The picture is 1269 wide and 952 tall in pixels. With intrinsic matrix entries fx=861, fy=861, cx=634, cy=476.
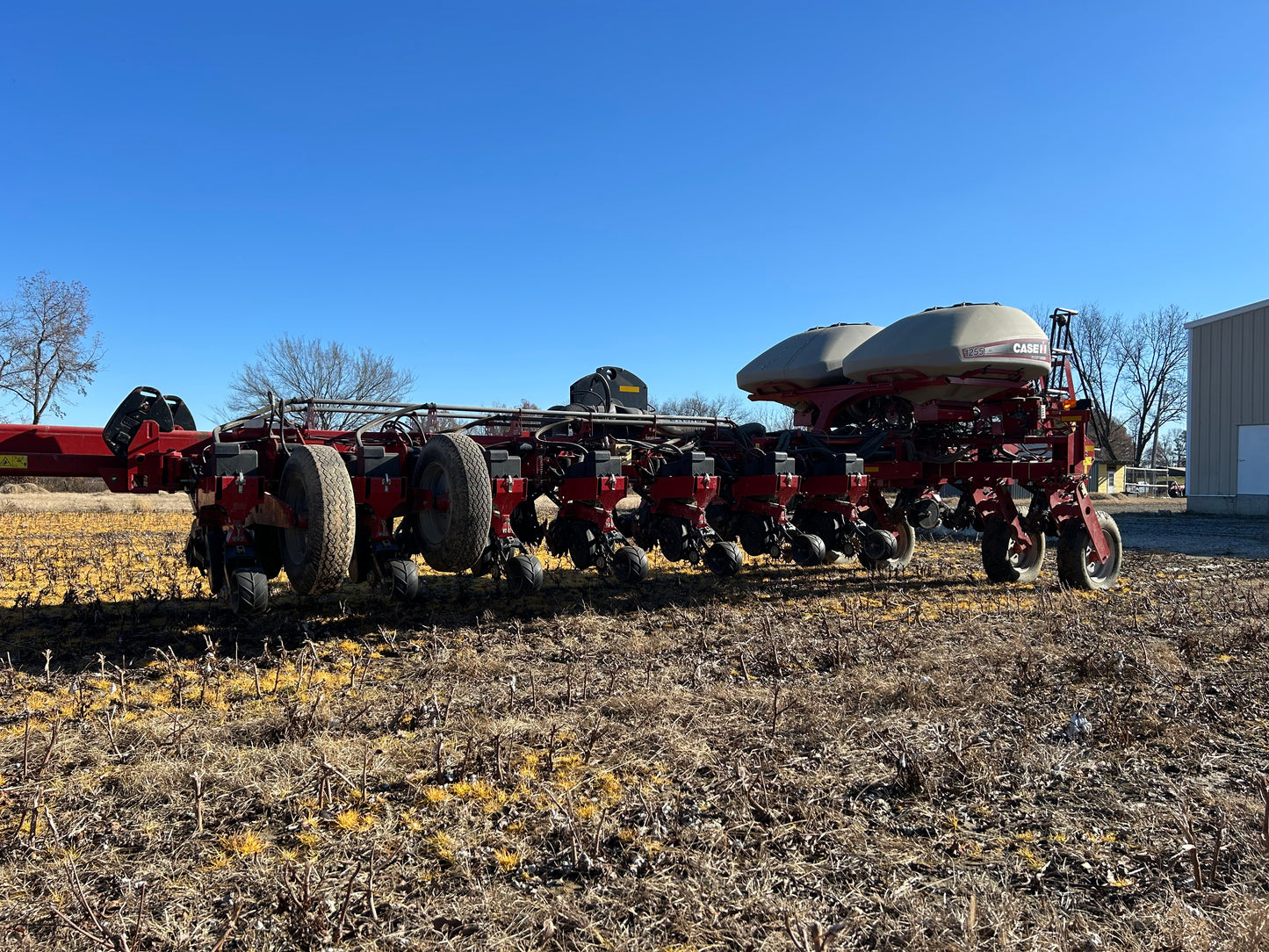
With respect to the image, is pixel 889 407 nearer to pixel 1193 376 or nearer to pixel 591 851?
pixel 591 851

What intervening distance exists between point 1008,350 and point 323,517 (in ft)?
21.9

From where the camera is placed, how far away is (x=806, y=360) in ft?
33.4

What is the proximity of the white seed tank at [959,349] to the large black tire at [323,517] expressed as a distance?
5714 mm

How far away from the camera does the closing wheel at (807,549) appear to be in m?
7.46

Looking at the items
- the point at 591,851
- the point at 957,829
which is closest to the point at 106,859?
the point at 591,851

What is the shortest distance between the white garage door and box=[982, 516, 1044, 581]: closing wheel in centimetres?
1761

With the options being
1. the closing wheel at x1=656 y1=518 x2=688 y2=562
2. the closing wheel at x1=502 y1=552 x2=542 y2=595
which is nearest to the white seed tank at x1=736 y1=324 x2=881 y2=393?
the closing wheel at x1=656 y1=518 x2=688 y2=562

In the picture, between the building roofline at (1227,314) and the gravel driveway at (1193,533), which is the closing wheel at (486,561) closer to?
the gravel driveway at (1193,533)

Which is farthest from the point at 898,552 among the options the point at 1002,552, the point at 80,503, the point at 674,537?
the point at 80,503

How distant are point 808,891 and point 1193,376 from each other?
27178 millimetres

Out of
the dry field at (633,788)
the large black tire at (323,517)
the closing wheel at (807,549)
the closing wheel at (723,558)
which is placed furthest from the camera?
the closing wheel at (807,549)

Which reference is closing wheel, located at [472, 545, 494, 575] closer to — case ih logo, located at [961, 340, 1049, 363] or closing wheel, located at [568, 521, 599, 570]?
closing wheel, located at [568, 521, 599, 570]

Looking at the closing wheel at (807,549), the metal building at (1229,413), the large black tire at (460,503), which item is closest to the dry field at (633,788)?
the large black tire at (460,503)

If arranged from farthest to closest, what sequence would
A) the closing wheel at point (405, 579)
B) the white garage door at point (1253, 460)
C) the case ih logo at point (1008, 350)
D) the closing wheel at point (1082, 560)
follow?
1. the white garage door at point (1253, 460)
2. the closing wheel at point (1082, 560)
3. the case ih logo at point (1008, 350)
4. the closing wheel at point (405, 579)
